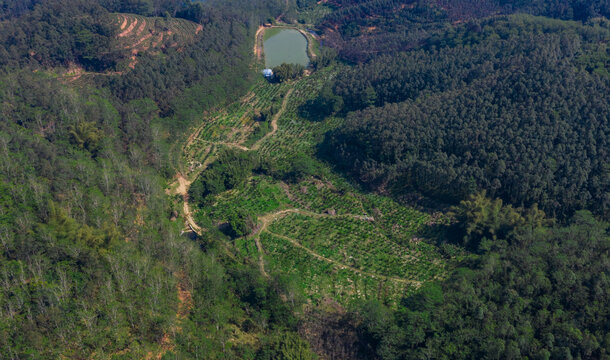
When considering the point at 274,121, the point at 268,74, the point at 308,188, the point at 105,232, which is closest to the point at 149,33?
the point at 268,74

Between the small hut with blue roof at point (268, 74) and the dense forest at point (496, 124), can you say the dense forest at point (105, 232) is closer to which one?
the small hut with blue roof at point (268, 74)

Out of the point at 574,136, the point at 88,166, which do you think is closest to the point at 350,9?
the point at 574,136

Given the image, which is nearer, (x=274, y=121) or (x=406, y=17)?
(x=274, y=121)

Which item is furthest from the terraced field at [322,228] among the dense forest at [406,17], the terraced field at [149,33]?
the dense forest at [406,17]

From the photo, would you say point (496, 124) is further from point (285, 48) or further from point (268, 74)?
point (285, 48)

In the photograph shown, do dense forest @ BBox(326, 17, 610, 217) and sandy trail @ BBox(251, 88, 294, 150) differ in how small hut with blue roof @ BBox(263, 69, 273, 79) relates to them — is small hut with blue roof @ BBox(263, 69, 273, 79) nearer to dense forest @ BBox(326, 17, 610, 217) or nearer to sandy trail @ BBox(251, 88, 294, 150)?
sandy trail @ BBox(251, 88, 294, 150)

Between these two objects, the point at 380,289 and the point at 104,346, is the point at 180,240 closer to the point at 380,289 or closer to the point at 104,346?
the point at 104,346
